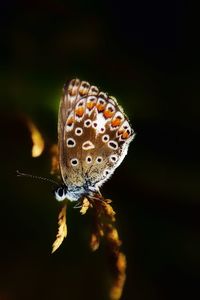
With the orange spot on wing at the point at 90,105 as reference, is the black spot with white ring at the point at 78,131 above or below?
below

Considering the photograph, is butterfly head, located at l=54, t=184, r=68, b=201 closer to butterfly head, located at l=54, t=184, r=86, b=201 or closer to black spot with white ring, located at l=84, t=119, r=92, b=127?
butterfly head, located at l=54, t=184, r=86, b=201

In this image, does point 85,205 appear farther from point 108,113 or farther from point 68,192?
point 108,113

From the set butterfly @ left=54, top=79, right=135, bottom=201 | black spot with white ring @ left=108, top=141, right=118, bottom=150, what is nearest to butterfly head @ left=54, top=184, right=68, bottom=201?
butterfly @ left=54, top=79, right=135, bottom=201

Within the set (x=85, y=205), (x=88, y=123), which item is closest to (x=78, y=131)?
(x=88, y=123)

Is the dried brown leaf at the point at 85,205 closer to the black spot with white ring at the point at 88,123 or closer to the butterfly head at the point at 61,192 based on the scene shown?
the butterfly head at the point at 61,192

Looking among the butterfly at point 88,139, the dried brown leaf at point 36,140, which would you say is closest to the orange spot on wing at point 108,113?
the butterfly at point 88,139

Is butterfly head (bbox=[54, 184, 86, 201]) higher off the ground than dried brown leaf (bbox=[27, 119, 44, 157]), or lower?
lower

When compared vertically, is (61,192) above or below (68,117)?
below

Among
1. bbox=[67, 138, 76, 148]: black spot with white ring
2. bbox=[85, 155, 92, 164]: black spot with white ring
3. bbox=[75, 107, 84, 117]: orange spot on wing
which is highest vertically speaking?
bbox=[75, 107, 84, 117]: orange spot on wing

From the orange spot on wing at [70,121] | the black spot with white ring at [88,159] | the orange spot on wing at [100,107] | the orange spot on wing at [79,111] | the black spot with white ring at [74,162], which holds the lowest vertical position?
the black spot with white ring at [74,162]
